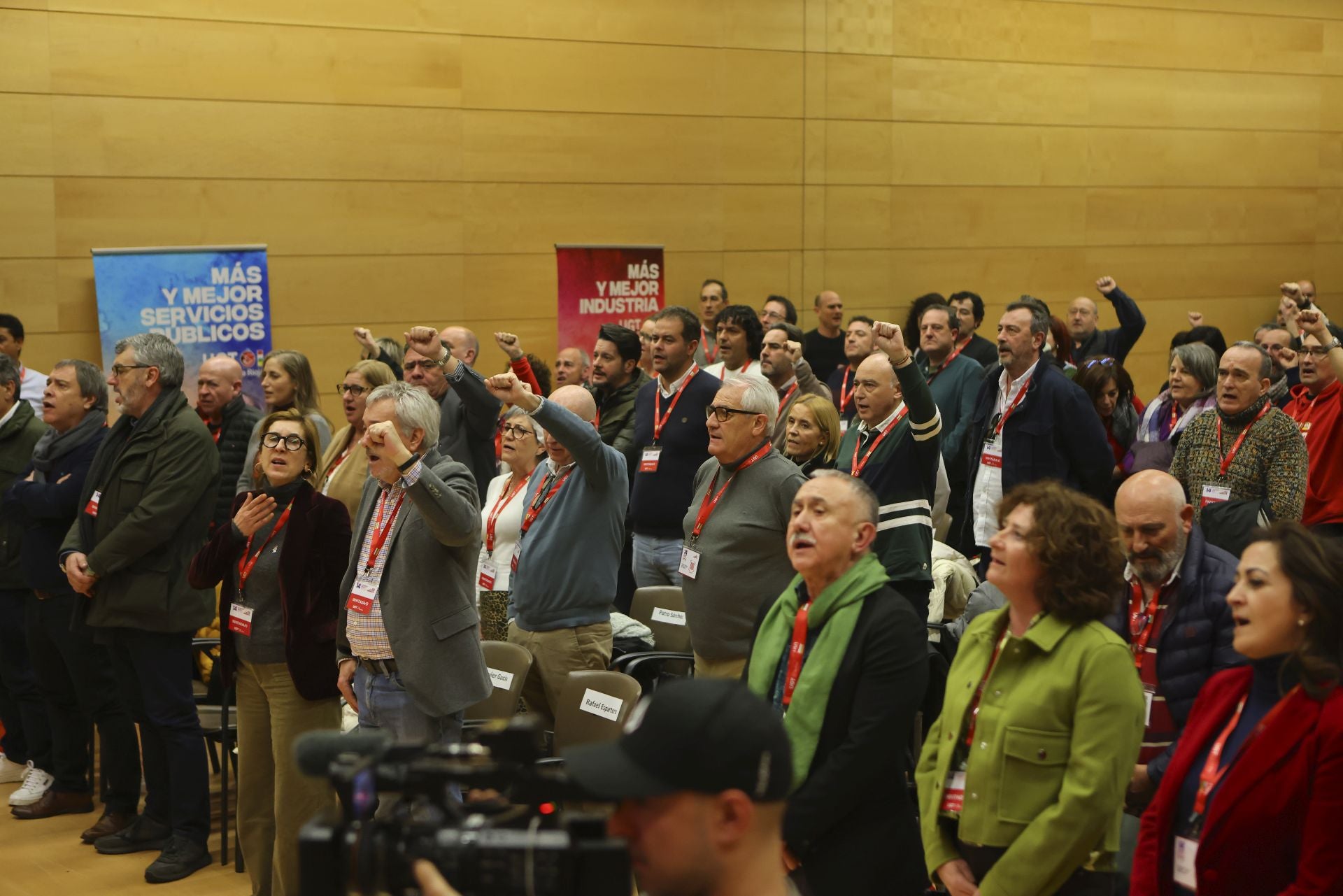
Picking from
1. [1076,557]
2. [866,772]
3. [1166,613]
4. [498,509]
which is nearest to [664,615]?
[498,509]

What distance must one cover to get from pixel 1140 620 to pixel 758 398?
1443 mm

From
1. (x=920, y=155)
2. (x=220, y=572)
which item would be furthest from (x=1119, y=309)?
(x=220, y=572)

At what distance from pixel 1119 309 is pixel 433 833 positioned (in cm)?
923

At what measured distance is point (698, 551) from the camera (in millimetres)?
4227

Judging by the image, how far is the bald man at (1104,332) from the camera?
982 cm

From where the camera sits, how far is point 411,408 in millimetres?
4012

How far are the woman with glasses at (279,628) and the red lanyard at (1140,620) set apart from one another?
2267 mm

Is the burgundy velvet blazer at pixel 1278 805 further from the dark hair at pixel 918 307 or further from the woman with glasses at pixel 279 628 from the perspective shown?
the dark hair at pixel 918 307

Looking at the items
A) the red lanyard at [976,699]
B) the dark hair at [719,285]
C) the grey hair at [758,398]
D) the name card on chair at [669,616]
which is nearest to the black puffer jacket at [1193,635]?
the red lanyard at [976,699]

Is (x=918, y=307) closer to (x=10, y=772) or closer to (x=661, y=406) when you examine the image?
(x=661, y=406)

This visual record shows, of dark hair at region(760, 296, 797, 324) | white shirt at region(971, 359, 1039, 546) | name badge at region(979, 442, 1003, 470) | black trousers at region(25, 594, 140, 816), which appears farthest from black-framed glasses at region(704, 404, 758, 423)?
dark hair at region(760, 296, 797, 324)

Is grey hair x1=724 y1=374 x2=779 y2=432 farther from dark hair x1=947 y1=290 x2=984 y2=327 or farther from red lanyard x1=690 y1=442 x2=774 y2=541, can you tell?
dark hair x1=947 y1=290 x2=984 y2=327

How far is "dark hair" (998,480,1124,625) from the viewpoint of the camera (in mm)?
2799

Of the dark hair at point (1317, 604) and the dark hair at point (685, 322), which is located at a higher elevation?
the dark hair at point (685, 322)
